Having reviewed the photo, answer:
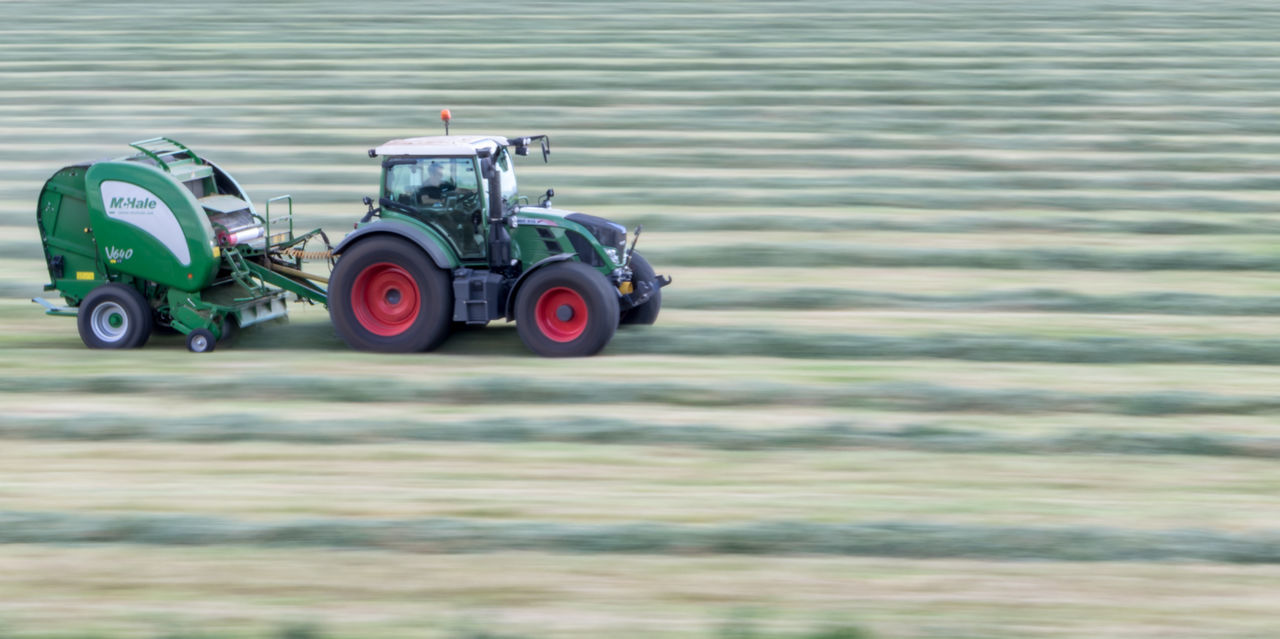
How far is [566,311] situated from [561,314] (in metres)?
0.04

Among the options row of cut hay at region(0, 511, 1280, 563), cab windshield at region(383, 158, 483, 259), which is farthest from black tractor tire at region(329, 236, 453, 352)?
row of cut hay at region(0, 511, 1280, 563)

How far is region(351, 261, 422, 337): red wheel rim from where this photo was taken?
745cm

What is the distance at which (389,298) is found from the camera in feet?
24.7

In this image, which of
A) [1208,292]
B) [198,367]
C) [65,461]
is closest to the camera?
[65,461]

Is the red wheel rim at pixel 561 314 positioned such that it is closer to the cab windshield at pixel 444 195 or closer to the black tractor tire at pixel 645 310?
the cab windshield at pixel 444 195

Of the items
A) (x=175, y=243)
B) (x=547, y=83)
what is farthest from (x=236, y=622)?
(x=547, y=83)

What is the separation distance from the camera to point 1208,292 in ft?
27.7

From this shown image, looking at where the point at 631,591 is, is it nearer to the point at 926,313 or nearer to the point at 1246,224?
the point at 926,313

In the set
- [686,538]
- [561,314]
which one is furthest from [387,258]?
[686,538]

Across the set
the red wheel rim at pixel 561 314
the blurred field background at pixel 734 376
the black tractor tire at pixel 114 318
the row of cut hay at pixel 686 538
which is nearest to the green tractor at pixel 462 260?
the red wheel rim at pixel 561 314

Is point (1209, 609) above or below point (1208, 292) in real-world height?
below

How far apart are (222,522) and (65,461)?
1.25 m

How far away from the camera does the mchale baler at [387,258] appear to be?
287 inches

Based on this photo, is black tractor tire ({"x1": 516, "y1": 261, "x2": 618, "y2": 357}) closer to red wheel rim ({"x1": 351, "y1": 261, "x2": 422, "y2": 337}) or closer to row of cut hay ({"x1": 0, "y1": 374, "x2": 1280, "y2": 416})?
row of cut hay ({"x1": 0, "y1": 374, "x2": 1280, "y2": 416})
